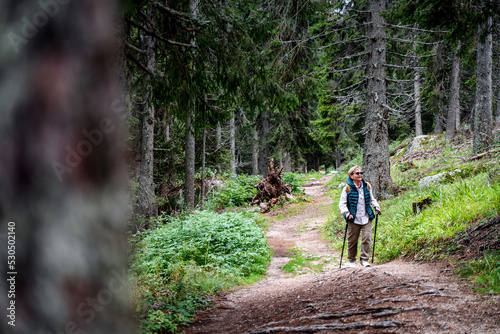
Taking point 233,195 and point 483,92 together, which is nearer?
point 483,92

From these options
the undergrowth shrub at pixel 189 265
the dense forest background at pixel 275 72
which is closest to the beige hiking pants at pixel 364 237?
the undergrowth shrub at pixel 189 265

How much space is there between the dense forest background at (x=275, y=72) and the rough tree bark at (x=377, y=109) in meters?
0.03

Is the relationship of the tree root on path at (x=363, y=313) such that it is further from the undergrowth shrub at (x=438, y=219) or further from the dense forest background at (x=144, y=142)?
the undergrowth shrub at (x=438, y=219)

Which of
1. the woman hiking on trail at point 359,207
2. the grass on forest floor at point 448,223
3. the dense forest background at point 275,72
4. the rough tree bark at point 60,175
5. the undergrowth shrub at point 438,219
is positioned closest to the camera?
the rough tree bark at point 60,175

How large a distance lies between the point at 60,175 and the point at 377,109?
1027 cm

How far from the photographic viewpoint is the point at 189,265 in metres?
6.21

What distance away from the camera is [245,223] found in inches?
367

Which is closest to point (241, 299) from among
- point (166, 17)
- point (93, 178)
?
point (93, 178)

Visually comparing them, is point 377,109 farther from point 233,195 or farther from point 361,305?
point 233,195

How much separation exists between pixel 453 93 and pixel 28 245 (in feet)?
63.9

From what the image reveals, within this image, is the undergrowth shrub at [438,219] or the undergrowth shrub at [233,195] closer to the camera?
the undergrowth shrub at [438,219]

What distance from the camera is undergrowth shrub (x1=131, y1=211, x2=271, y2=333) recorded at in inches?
162

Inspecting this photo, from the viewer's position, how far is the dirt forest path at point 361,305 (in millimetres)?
2773

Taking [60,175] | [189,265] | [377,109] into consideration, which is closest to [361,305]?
[60,175]
